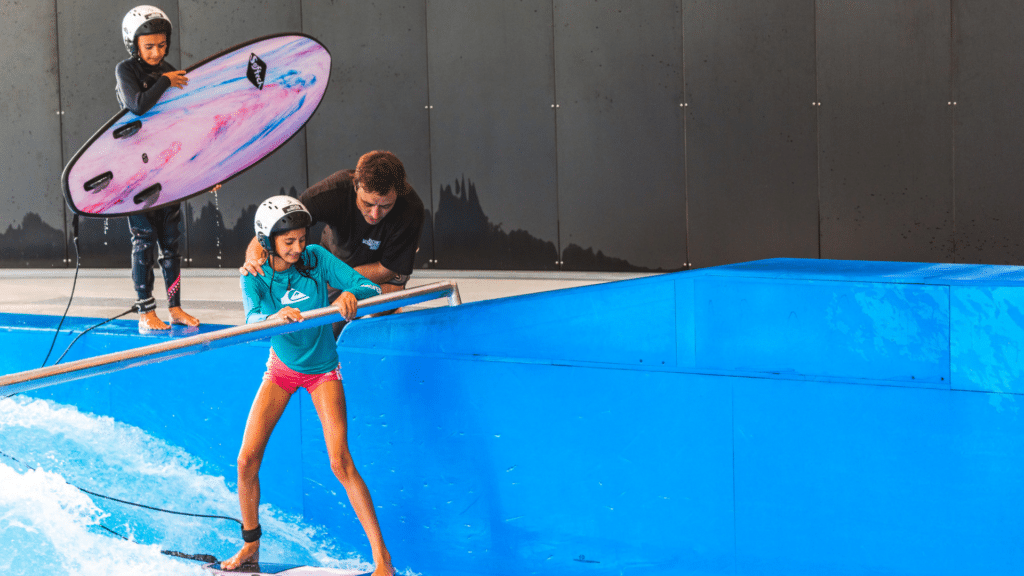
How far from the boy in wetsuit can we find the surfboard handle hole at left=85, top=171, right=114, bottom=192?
0.21m

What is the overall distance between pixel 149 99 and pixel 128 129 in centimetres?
21

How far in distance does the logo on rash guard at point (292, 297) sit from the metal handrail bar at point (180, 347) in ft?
0.68

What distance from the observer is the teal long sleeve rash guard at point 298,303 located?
329cm

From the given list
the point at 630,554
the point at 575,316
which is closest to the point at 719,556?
the point at 630,554

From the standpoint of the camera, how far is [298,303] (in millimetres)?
3324

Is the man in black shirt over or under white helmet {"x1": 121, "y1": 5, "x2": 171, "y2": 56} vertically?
under

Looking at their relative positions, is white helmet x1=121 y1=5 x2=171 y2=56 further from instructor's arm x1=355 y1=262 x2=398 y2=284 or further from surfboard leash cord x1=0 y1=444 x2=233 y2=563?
surfboard leash cord x1=0 y1=444 x2=233 y2=563

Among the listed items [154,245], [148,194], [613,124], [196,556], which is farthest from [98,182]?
[613,124]

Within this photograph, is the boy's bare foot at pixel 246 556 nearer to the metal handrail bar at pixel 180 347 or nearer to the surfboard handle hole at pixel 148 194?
the metal handrail bar at pixel 180 347

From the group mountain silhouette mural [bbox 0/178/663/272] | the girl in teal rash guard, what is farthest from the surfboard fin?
mountain silhouette mural [bbox 0/178/663/272]

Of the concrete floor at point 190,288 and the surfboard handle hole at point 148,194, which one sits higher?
the surfboard handle hole at point 148,194

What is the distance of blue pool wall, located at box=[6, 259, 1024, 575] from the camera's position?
104 inches

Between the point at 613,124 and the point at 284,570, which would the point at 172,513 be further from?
the point at 613,124

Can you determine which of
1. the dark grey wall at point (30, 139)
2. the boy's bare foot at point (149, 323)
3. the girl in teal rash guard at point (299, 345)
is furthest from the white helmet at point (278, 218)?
the dark grey wall at point (30, 139)
